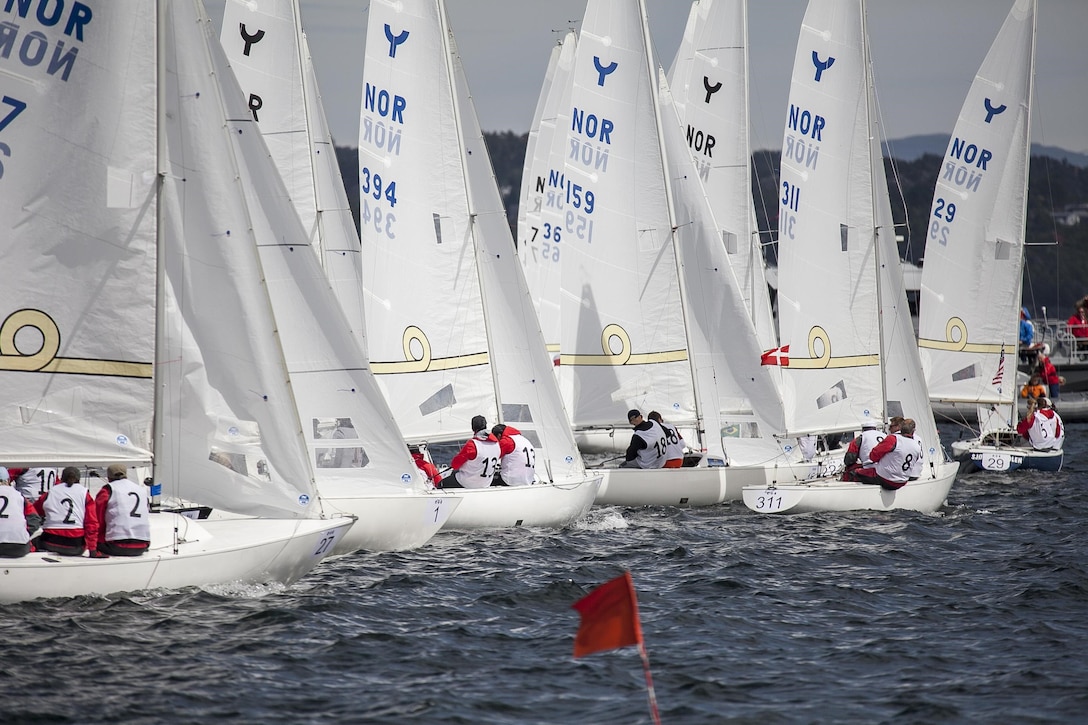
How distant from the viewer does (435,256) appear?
55.2 feet

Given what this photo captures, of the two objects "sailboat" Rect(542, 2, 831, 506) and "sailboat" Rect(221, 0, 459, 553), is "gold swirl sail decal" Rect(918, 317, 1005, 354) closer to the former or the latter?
"sailboat" Rect(542, 2, 831, 506)

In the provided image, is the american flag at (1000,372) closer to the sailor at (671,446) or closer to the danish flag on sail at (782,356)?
the danish flag on sail at (782,356)

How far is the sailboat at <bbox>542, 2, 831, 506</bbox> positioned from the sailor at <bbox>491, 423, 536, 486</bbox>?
3583 millimetres

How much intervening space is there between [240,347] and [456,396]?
204 inches

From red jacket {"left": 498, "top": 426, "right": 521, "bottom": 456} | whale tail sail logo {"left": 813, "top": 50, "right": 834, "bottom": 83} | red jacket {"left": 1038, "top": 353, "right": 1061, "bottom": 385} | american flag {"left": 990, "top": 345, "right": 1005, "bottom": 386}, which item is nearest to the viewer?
red jacket {"left": 498, "top": 426, "right": 521, "bottom": 456}

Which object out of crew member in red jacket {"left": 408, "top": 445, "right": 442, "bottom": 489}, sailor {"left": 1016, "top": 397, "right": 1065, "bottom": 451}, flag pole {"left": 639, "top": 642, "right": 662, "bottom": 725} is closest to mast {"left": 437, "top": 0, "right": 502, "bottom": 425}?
crew member in red jacket {"left": 408, "top": 445, "right": 442, "bottom": 489}

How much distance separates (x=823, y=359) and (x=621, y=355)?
2872 millimetres

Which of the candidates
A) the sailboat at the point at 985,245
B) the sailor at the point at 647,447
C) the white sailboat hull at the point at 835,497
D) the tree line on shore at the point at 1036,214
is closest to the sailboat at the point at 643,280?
the sailor at the point at 647,447

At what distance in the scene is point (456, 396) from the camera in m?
16.6

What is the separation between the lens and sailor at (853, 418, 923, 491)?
1677cm

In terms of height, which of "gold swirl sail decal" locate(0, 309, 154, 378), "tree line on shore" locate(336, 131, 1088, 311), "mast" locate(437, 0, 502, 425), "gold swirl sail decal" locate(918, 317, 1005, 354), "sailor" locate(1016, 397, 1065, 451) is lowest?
"sailor" locate(1016, 397, 1065, 451)

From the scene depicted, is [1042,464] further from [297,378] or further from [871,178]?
[297,378]

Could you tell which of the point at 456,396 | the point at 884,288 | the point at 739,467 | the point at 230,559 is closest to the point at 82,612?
the point at 230,559

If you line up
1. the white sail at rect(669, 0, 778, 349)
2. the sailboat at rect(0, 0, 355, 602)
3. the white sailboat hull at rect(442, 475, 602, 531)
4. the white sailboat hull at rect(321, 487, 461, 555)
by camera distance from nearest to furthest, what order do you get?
1. the sailboat at rect(0, 0, 355, 602)
2. the white sailboat hull at rect(321, 487, 461, 555)
3. the white sailboat hull at rect(442, 475, 602, 531)
4. the white sail at rect(669, 0, 778, 349)
